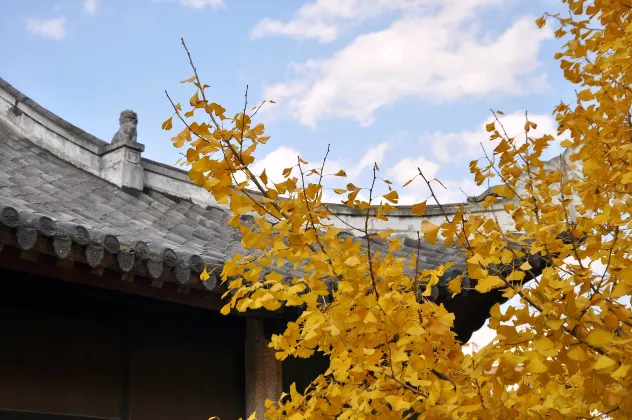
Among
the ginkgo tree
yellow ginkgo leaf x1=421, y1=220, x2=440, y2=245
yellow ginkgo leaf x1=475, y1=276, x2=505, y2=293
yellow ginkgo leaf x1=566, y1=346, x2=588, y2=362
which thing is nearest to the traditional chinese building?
the ginkgo tree

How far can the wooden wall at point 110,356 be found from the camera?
4.16 metres

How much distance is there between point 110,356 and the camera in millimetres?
4551

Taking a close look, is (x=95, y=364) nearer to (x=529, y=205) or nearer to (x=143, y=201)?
(x=143, y=201)

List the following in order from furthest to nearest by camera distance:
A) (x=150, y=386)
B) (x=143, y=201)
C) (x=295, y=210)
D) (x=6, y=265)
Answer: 1. (x=143, y=201)
2. (x=150, y=386)
3. (x=6, y=265)
4. (x=295, y=210)

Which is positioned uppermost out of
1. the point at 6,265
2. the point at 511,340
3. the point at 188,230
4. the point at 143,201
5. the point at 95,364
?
the point at 143,201

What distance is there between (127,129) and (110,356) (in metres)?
2.66

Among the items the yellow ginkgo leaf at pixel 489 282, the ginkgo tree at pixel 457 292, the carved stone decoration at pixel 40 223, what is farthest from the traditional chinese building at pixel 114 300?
the yellow ginkgo leaf at pixel 489 282

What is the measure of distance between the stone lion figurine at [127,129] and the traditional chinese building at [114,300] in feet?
0.16

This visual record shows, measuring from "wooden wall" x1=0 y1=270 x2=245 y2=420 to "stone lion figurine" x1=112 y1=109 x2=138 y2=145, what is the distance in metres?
2.25

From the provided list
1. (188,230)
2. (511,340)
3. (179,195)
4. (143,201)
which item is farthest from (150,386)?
(511,340)

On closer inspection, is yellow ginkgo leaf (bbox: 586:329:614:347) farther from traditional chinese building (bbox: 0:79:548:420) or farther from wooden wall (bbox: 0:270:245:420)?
wooden wall (bbox: 0:270:245:420)

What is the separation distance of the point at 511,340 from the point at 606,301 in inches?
15.3

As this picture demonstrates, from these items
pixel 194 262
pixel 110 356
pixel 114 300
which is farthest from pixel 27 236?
pixel 110 356

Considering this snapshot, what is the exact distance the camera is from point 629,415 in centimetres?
200
